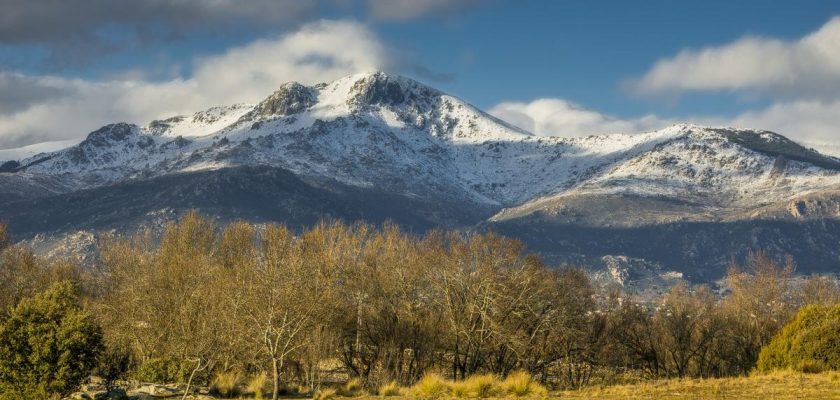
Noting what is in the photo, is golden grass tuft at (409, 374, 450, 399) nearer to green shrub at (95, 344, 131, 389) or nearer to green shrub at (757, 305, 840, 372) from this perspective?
green shrub at (95, 344, 131, 389)

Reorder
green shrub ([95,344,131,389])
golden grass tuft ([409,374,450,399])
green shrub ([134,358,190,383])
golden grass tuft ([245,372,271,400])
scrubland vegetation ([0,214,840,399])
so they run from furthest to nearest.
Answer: green shrub ([134,358,190,383]) < green shrub ([95,344,131,389]) < golden grass tuft ([245,372,271,400]) < scrubland vegetation ([0,214,840,399]) < golden grass tuft ([409,374,450,399])

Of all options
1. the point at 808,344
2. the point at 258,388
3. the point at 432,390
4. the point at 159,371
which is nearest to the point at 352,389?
the point at 258,388

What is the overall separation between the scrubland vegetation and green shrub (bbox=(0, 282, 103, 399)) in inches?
3.1

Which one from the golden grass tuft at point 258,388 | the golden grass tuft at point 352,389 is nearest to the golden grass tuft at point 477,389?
the golden grass tuft at point 352,389

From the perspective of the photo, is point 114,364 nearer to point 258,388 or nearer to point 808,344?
point 258,388

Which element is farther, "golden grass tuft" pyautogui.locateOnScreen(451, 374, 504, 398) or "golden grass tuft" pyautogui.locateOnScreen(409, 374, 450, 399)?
"golden grass tuft" pyautogui.locateOnScreen(409, 374, 450, 399)

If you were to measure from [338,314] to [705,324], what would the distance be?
53290mm

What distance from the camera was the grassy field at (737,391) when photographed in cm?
3541

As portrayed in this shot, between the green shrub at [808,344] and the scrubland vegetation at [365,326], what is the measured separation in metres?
0.15

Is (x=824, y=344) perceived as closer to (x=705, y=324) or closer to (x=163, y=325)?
(x=705, y=324)

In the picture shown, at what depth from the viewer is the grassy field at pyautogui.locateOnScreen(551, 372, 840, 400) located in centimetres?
3541

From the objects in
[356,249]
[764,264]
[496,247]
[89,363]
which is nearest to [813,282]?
[764,264]

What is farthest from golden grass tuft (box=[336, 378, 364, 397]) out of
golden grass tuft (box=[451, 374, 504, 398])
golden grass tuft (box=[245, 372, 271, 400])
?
golden grass tuft (box=[451, 374, 504, 398])

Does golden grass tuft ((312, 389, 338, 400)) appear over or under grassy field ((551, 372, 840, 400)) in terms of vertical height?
under
